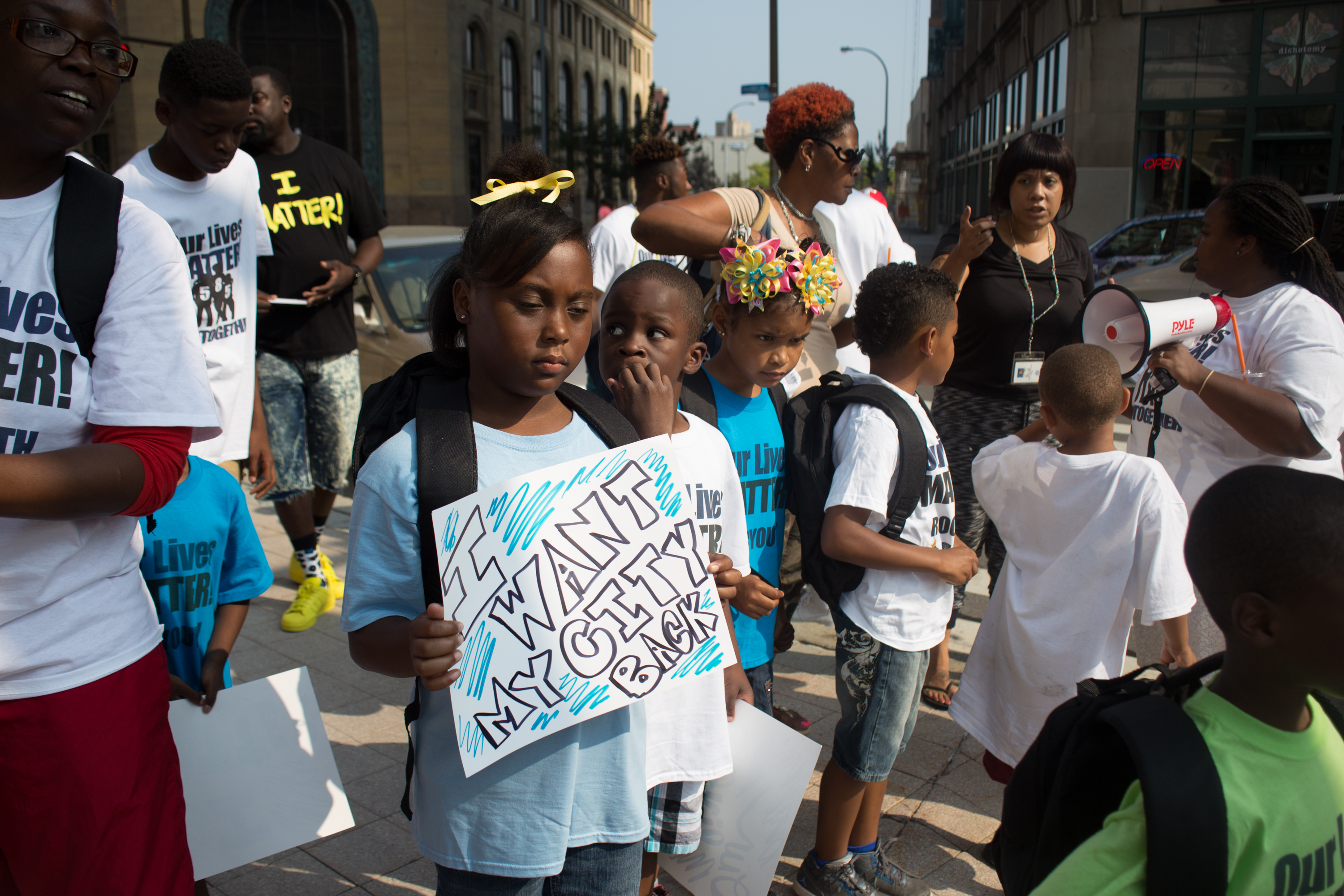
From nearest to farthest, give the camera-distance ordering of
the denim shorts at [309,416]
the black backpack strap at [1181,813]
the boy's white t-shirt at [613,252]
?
the black backpack strap at [1181,813], the boy's white t-shirt at [613,252], the denim shorts at [309,416]

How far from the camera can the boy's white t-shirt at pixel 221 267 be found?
11.1 feet

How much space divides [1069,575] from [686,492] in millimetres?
1312

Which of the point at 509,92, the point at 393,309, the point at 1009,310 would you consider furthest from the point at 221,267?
the point at 509,92

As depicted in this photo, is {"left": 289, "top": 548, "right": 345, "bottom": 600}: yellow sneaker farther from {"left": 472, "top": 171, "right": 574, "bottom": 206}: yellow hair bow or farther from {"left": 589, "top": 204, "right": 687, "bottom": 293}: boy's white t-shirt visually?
{"left": 472, "top": 171, "right": 574, "bottom": 206}: yellow hair bow

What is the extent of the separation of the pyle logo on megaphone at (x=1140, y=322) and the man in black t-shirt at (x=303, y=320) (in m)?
3.32

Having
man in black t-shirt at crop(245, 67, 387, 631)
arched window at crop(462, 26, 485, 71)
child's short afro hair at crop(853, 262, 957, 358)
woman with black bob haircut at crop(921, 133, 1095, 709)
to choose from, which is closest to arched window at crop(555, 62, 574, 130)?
arched window at crop(462, 26, 485, 71)

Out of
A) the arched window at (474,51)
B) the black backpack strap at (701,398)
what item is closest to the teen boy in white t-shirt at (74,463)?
the black backpack strap at (701,398)

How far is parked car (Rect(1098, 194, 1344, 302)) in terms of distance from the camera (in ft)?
30.0

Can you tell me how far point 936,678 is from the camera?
3748 mm

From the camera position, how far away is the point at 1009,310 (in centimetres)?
386

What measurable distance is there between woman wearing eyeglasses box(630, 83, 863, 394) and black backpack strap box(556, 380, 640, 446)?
1.21 m

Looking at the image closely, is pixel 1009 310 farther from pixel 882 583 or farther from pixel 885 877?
pixel 885 877

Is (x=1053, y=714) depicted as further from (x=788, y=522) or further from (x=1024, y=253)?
(x=1024, y=253)

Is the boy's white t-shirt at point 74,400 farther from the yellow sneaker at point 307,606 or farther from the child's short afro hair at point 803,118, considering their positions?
the yellow sneaker at point 307,606
